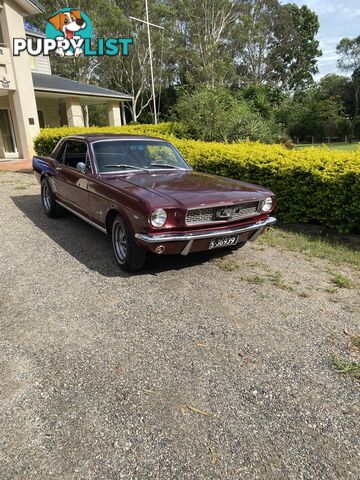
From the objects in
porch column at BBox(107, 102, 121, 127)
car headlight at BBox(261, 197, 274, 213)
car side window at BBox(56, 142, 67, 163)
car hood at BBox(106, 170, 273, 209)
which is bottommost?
car headlight at BBox(261, 197, 274, 213)

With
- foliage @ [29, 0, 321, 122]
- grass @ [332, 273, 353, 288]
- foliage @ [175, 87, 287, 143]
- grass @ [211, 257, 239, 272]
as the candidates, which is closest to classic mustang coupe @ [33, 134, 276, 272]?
grass @ [211, 257, 239, 272]

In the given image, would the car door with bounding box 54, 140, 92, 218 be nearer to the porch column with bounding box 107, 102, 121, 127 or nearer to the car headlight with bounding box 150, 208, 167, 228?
the car headlight with bounding box 150, 208, 167, 228

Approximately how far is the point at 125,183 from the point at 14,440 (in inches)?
117

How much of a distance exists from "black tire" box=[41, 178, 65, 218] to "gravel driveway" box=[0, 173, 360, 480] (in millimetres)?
2199

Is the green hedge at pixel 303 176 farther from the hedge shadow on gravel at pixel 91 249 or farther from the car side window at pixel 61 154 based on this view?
the car side window at pixel 61 154

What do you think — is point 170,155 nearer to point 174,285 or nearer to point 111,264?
point 111,264

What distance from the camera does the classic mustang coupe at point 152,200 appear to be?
3.81 m

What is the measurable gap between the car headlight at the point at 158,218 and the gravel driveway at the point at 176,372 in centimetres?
74

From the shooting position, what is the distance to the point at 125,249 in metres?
4.32

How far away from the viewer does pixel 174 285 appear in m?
4.05

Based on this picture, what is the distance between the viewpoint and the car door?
5129 mm

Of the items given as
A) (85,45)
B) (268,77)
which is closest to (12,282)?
(85,45)

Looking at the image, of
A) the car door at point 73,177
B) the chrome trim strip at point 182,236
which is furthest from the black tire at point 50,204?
the chrome trim strip at point 182,236

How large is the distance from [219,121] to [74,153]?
705 centimetres
